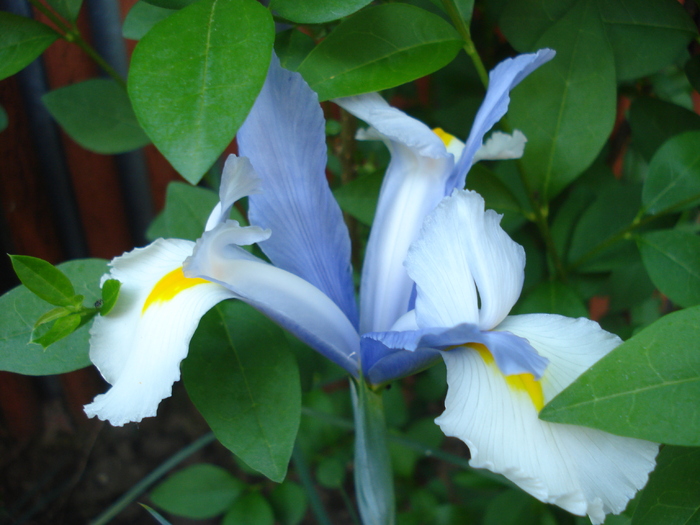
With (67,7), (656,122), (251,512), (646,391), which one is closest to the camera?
(646,391)

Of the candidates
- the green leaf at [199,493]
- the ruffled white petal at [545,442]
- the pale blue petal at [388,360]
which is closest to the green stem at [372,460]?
the pale blue petal at [388,360]

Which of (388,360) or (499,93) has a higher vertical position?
(499,93)

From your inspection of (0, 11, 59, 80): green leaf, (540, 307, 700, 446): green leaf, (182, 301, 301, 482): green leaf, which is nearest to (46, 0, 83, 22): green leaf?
(0, 11, 59, 80): green leaf

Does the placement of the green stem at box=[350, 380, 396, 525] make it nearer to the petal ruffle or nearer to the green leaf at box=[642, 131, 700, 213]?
the petal ruffle

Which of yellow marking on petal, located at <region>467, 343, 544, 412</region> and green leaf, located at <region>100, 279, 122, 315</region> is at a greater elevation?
green leaf, located at <region>100, 279, 122, 315</region>

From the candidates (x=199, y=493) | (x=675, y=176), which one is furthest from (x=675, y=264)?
(x=199, y=493)

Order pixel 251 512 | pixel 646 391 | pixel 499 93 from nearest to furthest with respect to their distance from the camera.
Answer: pixel 646 391, pixel 499 93, pixel 251 512

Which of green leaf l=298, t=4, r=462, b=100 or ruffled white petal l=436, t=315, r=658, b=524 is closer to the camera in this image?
ruffled white petal l=436, t=315, r=658, b=524

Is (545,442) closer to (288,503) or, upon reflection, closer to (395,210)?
(395,210)
